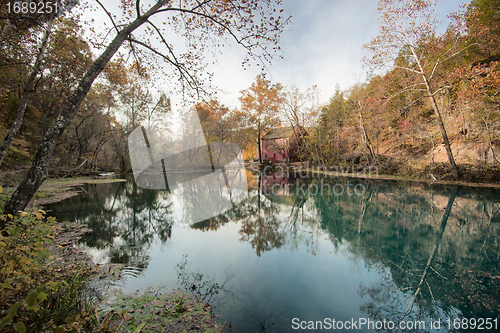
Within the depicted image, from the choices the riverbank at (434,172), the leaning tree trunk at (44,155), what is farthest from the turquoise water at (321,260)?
the riverbank at (434,172)

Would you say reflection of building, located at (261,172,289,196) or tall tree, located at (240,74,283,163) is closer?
reflection of building, located at (261,172,289,196)

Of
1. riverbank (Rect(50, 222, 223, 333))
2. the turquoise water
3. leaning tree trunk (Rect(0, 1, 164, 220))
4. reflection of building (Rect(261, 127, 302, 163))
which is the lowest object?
the turquoise water

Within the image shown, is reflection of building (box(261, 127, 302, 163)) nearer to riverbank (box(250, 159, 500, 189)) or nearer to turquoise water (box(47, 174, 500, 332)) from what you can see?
riverbank (box(250, 159, 500, 189))

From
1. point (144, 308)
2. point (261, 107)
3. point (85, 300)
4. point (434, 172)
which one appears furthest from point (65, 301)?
point (261, 107)

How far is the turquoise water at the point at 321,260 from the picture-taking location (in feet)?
9.61

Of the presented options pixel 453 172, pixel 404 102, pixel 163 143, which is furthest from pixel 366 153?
pixel 163 143

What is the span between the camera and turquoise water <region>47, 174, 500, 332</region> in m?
2.93

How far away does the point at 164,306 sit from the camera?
2.89 m

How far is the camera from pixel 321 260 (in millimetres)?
4602

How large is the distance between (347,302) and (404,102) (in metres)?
25.4

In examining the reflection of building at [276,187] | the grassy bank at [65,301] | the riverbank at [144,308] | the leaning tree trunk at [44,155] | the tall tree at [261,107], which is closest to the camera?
the grassy bank at [65,301]

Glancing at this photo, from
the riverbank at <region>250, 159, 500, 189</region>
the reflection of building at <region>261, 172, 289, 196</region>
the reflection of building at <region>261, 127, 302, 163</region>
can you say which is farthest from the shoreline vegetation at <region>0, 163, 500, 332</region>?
the reflection of building at <region>261, 127, 302, 163</region>

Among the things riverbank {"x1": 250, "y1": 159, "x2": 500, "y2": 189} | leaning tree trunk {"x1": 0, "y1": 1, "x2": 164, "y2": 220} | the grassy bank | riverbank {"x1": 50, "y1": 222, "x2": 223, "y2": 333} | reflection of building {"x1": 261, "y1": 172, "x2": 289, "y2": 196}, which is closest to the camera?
the grassy bank

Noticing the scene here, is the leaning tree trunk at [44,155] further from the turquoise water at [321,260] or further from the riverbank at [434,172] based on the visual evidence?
the riverbank at [434,172]
